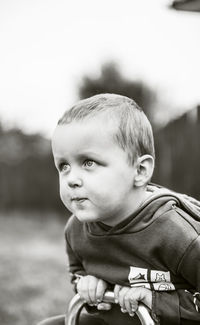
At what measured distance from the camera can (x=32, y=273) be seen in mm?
5949

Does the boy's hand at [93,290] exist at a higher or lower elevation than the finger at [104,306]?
higher

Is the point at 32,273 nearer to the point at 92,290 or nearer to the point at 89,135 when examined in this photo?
the point at 92,290

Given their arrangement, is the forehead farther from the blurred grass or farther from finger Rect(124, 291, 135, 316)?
the blurred grass

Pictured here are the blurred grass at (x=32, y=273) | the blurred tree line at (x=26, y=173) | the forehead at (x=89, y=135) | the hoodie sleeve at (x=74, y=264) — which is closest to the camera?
the forehead at (x=89, y=135)

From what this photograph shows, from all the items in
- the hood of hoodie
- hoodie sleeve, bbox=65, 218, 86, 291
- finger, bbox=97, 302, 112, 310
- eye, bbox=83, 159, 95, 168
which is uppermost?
eye, bbox=83, 159, 95, 168

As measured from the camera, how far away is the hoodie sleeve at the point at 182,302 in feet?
6.30

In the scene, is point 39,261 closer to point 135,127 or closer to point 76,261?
point 76,261

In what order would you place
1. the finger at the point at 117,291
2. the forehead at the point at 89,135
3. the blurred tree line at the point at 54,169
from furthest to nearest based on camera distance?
the blurred tree line at the point at 54,169 < the finger at the point at 117,291 < the forehead at the point at 89,135

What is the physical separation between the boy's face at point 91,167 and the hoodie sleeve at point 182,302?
1.08 feet

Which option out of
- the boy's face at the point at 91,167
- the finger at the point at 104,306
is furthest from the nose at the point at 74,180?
the finger at the point at 104,306

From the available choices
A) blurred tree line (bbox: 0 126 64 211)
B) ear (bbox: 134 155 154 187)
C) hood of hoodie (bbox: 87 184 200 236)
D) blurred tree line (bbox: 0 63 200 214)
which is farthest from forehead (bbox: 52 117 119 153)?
blurred tree line (bbox: 0 126 64 211)

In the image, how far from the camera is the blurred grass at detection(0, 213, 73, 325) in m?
4.33

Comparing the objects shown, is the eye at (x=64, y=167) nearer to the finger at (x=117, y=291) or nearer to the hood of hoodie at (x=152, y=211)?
the hood of hoodie at (x=152, y=211)

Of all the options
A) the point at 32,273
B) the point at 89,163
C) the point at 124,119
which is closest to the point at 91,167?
the point at 89,163
